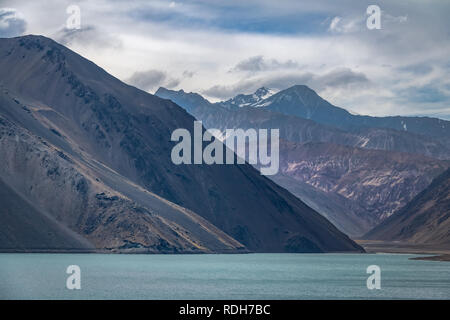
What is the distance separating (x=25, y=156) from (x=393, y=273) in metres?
90.1

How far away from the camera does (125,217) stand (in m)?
200

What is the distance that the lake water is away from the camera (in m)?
103

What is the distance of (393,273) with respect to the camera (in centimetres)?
15750

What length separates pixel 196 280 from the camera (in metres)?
128

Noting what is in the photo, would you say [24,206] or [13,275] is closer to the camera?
[13,275]

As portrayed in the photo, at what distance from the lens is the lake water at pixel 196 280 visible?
10288 cm

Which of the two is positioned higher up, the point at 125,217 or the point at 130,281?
the point at 125,217
